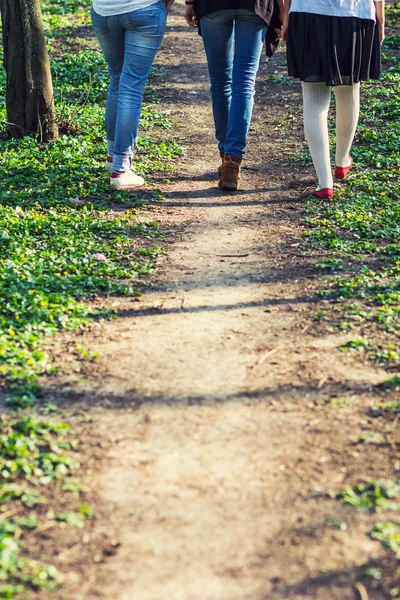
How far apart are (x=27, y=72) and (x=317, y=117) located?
2751 mm

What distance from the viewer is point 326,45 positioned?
5.08m

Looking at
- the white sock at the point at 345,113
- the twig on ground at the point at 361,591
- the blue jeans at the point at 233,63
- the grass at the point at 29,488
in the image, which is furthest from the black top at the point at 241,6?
the twig on ground at the point at 361,591

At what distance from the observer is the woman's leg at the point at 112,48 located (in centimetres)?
534

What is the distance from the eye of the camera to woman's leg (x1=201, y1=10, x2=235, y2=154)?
5293mm

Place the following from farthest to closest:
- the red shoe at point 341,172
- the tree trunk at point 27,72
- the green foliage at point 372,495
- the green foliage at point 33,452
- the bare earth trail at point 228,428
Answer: the tree trunk at point 27,72, the red shoe at point 341,172, the green foliage at point 33,452, the green foliage at point 372,495, the bare earth trail at point 228,428

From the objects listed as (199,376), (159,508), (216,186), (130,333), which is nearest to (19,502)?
(159,508)

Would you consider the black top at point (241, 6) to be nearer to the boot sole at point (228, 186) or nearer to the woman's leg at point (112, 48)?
the woman's leg at point (112, 48)

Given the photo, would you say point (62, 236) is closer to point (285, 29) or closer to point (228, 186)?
point (228, 186)

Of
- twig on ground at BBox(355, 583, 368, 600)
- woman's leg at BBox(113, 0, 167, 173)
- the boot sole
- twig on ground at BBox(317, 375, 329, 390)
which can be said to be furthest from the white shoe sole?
twig on ground at BBox(355, 583, 368, 600)

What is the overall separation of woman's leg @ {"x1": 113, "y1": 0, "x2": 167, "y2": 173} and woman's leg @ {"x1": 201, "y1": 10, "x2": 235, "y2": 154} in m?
0.33

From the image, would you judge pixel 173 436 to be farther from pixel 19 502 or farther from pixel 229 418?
pixel 19 502

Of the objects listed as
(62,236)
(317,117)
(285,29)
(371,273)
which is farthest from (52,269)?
(285,29)

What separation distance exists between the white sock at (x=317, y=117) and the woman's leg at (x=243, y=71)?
0.39 metres

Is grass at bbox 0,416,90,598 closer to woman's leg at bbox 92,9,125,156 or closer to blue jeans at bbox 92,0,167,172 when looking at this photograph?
blue jeans at bbox 92,0,167,172
